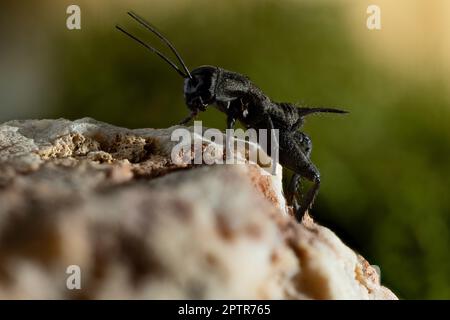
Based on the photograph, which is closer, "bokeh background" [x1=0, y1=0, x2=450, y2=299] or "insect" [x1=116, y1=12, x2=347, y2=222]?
"insect" [x1=116, y1=12, x2=347, y2=222]

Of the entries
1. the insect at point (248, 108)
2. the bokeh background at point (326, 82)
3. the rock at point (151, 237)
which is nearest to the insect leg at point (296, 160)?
the insect at point (248, 108)

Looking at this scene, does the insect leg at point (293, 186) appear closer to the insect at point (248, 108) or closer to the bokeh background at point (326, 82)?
the insect at point (248, 108)

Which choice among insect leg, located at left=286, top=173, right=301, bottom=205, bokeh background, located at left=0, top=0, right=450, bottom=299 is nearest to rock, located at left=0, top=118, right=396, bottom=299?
insect leg, located at left=286, top=173, right=301, bottom=205

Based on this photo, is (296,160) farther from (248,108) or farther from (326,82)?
(326,82)

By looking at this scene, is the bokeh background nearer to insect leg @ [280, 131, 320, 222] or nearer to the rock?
insect leg @ [280, 131, 320, 222]

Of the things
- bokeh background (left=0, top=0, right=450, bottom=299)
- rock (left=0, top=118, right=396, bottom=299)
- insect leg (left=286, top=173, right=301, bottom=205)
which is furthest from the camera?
bokeh background (left=0, top=0, right=450, bottom=299)
